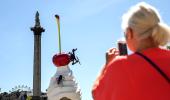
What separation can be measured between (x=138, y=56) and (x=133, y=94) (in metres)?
0.22

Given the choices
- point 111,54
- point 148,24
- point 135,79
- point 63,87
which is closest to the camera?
point 135,79

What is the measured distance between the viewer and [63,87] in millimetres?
5102

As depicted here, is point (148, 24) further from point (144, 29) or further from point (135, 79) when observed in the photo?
point (135, 79)

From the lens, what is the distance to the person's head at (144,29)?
2.83 metres

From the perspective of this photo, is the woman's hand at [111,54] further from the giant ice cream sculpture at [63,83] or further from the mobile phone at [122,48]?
the giant ice cream sculpture at [63,83]

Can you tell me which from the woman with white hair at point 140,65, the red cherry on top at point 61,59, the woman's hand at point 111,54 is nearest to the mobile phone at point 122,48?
the woman's hand at point 111,54

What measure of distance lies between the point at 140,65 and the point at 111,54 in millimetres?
390

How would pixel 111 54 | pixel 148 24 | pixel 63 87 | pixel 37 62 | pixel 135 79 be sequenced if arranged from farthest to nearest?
pixel 37 62 < pixel 63 87 < pixel 111 54 < pixel 148 24 < pixel 135 79

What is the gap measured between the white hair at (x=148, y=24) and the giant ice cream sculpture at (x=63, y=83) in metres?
2.29

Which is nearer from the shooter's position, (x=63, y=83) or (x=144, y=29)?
(x=144, y=29)

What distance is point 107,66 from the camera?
9.27 feet

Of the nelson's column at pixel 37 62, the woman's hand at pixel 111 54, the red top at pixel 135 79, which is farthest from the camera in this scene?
the nelson's column at pixel 37 62

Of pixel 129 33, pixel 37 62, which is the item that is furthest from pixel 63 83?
pixel 37 62

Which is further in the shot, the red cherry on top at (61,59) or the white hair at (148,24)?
the red cherry on top at (61,59)
